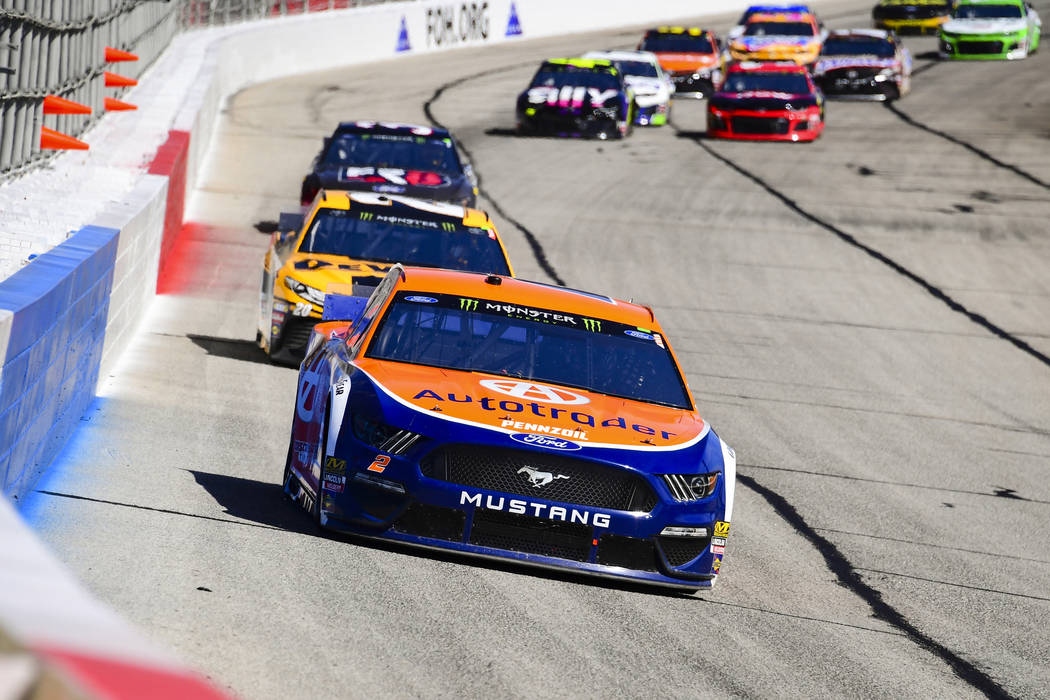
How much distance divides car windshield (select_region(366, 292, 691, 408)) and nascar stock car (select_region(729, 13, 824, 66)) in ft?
97.3

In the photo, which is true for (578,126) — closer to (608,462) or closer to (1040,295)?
(1040,295)

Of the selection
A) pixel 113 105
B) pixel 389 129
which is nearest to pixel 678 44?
pixel 113 105

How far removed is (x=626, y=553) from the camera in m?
7.14

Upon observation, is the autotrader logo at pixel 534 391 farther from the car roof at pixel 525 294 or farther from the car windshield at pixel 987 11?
the car windshield at pixel 987 11

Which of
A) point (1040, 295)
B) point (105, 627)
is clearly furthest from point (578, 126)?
point (105, 627)

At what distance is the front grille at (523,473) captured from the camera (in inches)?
278

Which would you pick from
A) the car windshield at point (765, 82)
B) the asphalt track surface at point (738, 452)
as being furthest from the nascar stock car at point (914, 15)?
the asphalt track surface at point (738, 452)

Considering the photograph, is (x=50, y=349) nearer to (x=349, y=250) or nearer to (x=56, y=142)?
(x=349, y=250)

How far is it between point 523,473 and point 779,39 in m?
32.5

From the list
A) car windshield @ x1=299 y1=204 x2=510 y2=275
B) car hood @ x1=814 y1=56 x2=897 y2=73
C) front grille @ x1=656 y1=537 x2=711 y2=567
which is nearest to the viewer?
front grille @ x1=656 y1=537 x2=711 y2=567

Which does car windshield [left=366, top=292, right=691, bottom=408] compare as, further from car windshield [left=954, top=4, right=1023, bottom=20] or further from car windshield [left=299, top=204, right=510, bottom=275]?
car windshield [left=954, top=4, right=1023, bottom=20]

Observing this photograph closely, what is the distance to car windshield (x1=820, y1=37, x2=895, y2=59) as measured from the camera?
35.3 m

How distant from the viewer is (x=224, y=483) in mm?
8500

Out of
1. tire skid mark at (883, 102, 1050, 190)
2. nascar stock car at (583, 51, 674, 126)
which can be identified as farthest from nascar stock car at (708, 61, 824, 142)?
tire skid mark at (883, 102, 1050, 190)
